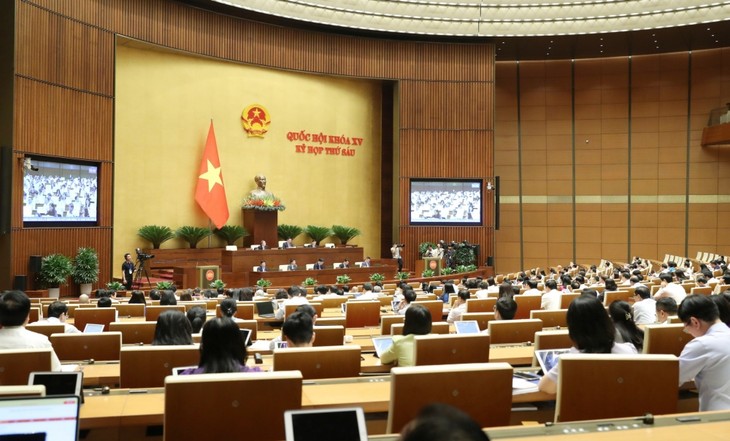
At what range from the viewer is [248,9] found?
18.5m

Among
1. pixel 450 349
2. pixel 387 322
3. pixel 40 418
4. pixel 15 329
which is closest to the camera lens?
pixel 40 418

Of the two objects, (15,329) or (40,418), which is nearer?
(40,418)

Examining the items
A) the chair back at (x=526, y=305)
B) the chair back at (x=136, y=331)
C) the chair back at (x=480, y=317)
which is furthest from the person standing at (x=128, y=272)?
the chair back at (x=480, y=317)

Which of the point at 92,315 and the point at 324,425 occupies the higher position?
the point at 324,425

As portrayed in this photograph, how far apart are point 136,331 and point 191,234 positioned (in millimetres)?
13106

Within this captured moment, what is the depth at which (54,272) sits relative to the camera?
1394 cm

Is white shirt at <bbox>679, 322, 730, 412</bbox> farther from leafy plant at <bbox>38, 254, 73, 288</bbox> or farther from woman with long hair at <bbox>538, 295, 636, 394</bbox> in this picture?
leafy plant at <bbox>38, 254, 73, 288</bbox>

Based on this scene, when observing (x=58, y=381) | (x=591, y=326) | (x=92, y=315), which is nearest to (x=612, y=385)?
(x=591, y=326)

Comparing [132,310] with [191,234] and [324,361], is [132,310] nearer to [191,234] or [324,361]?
[324,361]

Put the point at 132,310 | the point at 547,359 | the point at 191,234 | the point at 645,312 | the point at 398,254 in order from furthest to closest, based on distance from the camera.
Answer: the point at 398,254 < the point at 191,234 < the point at 132,310 < the point at 645,312 < the point at 547,359

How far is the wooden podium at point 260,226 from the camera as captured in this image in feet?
64.4

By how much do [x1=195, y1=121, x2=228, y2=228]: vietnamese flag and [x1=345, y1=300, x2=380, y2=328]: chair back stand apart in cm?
1172

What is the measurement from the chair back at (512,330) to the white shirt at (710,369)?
6.96 ft

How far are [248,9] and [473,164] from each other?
8571mm
